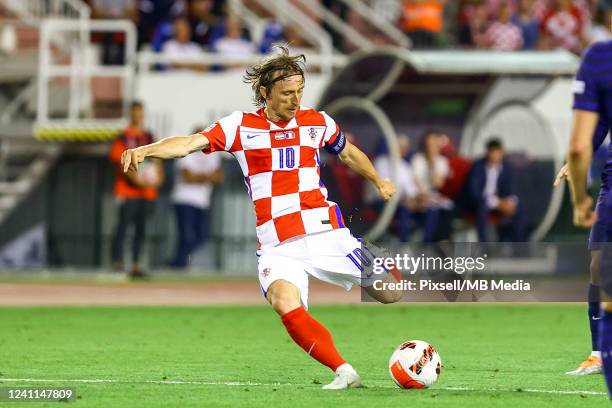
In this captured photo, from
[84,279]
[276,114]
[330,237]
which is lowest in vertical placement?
[84,279]

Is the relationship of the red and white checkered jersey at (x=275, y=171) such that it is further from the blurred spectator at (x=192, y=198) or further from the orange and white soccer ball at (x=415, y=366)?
the blurred spectator at (x=192, y=198)

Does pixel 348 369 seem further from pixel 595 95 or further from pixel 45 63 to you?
pixel 45 63

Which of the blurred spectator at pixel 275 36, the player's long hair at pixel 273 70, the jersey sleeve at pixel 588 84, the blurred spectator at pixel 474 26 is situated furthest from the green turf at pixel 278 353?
the blurred spectator at pixel 474 26

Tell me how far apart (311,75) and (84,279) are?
4.97 m

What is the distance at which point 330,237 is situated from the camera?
9.91 meters

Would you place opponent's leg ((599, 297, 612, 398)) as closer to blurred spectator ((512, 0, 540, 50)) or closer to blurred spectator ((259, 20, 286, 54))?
blurred spectator ((259, 20, 286, 54))

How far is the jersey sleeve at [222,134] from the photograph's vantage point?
9789mm

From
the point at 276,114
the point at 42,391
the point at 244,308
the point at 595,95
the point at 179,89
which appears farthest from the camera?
the point at 179,89

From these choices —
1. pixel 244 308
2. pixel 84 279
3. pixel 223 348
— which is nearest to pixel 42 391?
pixel 223 348

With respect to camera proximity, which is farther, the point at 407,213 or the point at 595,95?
the point at 407,213

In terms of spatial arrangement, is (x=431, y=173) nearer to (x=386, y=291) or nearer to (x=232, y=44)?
(x=232, y=44)

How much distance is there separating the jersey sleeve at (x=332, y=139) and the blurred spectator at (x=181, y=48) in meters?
13.8

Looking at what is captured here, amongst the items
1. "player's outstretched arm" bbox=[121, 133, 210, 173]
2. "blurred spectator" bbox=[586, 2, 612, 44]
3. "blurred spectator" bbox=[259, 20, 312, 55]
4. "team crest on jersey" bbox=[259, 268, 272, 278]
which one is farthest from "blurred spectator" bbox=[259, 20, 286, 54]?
"team crest on jersey" bbox=[259, 268, 272, 278]

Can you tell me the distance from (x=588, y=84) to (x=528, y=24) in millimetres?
18745
